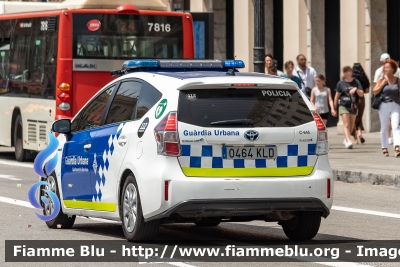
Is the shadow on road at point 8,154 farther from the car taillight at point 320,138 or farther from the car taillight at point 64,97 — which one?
the car taillight at point 320,138

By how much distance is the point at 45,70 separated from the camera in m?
21.4

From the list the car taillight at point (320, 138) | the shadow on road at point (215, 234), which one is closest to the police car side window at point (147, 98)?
the shadow on road at point (215, 234)

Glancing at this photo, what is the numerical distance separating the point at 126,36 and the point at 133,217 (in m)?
11.6

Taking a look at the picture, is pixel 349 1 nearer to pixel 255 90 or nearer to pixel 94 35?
pixel 94 35

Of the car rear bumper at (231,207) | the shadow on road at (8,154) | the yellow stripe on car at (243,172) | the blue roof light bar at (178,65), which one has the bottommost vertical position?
the shadow on road at (8,154)

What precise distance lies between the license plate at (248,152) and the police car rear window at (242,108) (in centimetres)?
19

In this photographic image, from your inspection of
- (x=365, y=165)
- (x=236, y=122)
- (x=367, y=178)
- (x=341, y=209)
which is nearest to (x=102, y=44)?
(x=365, y=165)

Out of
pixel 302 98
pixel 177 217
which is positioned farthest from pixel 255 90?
pixel 177 217

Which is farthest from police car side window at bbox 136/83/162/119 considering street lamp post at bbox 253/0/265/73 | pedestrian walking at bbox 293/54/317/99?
pedestrian walking at bbox 293/54/317/99

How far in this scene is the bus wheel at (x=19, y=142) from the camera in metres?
22.5

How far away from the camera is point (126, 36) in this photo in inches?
834

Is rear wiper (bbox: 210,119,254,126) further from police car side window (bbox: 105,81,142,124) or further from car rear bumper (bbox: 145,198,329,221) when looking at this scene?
police car side window (bbox: 105,81,142,124)

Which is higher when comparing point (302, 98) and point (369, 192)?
point (302, 98)

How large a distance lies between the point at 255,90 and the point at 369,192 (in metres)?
6.10
